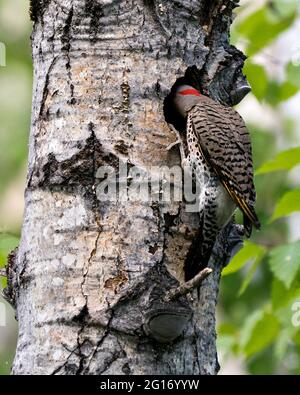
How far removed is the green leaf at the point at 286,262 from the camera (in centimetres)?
472

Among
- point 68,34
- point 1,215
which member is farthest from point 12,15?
point 68,34

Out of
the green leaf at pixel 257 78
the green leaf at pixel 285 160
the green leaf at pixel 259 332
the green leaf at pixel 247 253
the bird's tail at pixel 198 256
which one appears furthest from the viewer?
the green leaf at pixel 257 78

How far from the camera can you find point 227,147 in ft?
14.5

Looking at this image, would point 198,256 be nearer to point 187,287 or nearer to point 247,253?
point 187,287

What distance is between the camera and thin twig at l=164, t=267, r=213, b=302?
123 inches

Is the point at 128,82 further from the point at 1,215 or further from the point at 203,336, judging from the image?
the point at 1,215

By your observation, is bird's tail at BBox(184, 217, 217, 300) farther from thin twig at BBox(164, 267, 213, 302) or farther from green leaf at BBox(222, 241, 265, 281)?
green leaf at BBox(222, 241, 265, 281)

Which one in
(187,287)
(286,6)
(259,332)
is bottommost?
(187,287)

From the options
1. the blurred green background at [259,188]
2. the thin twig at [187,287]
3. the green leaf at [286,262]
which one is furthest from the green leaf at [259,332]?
the thin twig at [187,287]

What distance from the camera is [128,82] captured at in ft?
12.3

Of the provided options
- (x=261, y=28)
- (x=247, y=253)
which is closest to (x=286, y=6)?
(x=261, y=28)

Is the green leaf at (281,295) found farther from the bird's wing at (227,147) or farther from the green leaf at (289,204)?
the bird's wing at (227,147)

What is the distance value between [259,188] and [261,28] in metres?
2.87

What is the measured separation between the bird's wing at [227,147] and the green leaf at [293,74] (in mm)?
810
